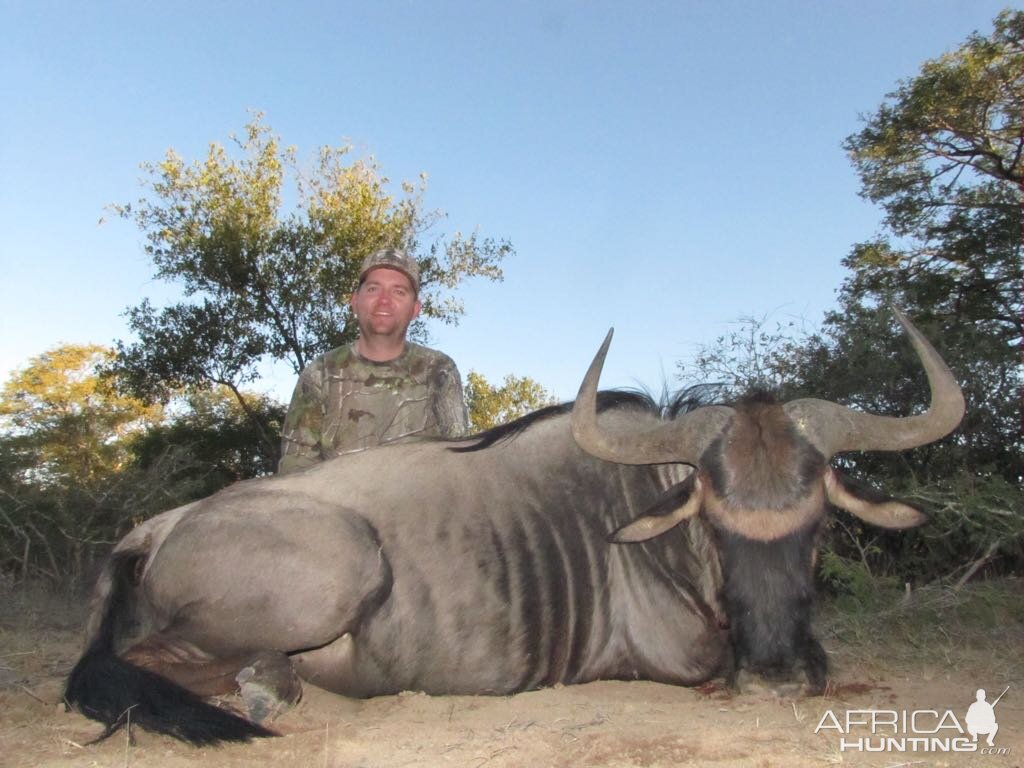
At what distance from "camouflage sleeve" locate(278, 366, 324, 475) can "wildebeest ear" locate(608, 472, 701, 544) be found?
2563 mm

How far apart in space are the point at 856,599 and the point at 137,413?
19.5 m

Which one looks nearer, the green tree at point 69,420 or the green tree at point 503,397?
the green tree at point 69,420

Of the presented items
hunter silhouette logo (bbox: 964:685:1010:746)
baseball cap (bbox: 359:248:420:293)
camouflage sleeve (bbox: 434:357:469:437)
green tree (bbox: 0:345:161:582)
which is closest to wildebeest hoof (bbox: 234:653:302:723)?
hunter silhouette logo (bbox: 964:685:1010:746)

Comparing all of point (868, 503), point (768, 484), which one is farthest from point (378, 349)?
point (868, 503)

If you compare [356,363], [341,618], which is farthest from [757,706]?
[356,363]

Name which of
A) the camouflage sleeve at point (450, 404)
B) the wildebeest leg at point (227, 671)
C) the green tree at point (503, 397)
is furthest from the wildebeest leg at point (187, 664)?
the green tree at point (503, 397)

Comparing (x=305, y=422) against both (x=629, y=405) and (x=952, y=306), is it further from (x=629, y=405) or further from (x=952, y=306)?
(x=952, y=306)

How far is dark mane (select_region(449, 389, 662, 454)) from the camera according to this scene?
13.8ft

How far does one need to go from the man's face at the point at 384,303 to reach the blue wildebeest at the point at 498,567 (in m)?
1.89

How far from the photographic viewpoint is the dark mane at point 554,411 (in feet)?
13.8

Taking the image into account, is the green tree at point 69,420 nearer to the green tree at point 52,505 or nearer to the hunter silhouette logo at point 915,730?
the green tree at point 52,505

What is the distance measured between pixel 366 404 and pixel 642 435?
2.46 metres

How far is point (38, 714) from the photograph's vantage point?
3400mm

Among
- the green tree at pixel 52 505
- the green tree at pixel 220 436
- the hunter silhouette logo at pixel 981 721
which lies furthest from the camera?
the green tree at pixel 220 436
